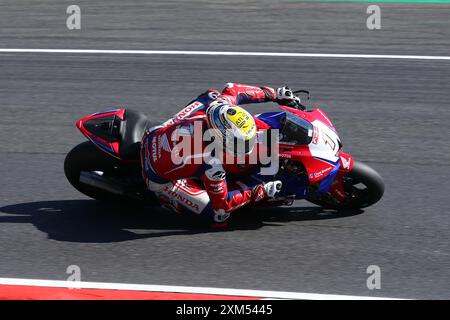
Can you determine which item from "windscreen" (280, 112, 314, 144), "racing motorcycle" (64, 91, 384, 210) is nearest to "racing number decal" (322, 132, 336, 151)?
"racing motorcycle" (64, 91, 384, 210)

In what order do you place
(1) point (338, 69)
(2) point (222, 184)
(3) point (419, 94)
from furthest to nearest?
1. (1) point (338, 69)
2. (3) point (419, 94)
3. (2) point (222, 184)

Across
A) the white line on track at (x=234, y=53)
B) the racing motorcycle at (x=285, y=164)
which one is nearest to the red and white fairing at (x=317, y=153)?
the racing motorcycle at (x=285, y=164)

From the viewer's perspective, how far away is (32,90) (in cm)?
1106

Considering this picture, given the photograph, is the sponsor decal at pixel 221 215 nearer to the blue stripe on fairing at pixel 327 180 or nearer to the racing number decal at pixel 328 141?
the blue stripe on fairing at pixel 327 180

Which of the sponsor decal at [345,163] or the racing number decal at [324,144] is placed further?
the sponsor decal at [345,163]

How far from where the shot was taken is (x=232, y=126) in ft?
22.7

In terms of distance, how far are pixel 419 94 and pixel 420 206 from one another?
3189 mm

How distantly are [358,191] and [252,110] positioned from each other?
289 centimetres

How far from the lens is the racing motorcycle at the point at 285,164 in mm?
7340

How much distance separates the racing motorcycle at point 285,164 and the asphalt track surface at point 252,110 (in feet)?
0.64

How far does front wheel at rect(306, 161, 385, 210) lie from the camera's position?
24.9ft

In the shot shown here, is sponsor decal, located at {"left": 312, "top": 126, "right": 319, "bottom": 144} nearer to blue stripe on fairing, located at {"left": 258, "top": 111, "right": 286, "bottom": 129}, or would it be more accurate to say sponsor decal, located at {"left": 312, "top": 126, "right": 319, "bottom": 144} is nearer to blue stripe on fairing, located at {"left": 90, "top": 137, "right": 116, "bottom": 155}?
blue stripe on fairing, located at {"left": 258, "top": 111, "right": 286, "bottom": 129}
